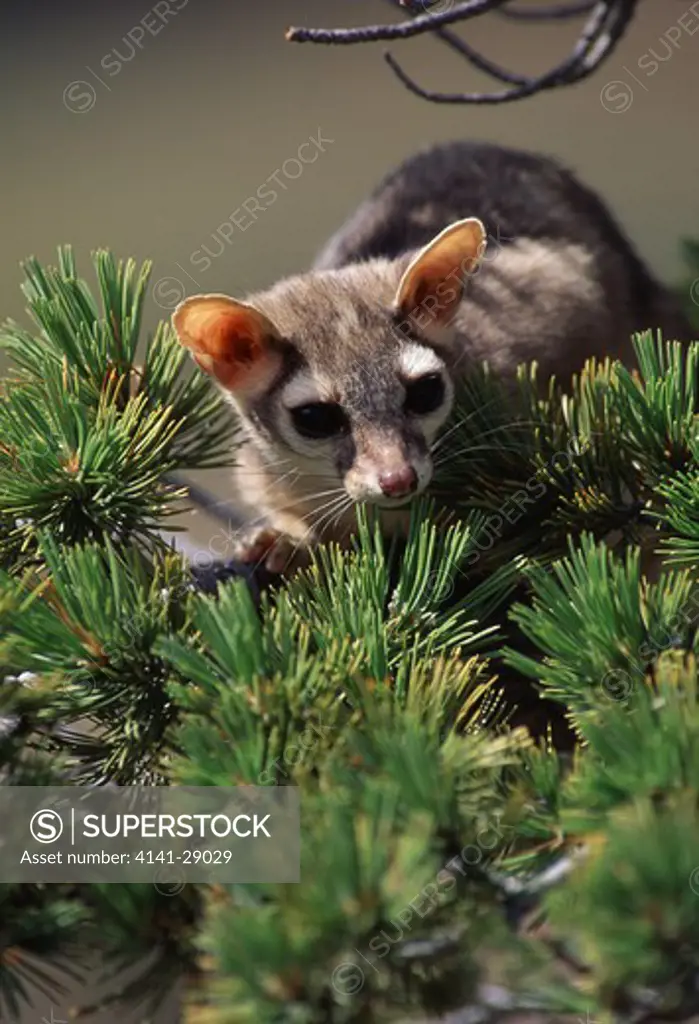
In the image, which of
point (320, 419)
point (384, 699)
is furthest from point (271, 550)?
point (384, 699)

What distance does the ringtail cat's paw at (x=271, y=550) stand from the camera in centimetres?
118

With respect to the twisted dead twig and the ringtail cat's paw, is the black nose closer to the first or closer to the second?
the ringtail cat's paw

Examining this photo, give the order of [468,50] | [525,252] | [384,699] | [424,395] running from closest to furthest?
[384,699], [424,395], [468,50], [525,252]

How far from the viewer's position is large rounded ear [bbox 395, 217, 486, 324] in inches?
45.2

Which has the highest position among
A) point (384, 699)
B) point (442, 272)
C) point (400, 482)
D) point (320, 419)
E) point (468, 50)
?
point (468, 50)

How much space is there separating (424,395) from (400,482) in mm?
172

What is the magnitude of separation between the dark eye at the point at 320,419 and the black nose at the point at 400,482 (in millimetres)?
136

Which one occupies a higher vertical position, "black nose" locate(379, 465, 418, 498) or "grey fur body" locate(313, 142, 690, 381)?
"grey fur body" locate(313, 142, 690, 381)

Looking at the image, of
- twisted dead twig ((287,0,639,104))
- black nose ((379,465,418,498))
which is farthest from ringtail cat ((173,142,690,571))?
twisted dead twig ((287,0,639,104))

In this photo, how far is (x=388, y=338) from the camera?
123 centimetres

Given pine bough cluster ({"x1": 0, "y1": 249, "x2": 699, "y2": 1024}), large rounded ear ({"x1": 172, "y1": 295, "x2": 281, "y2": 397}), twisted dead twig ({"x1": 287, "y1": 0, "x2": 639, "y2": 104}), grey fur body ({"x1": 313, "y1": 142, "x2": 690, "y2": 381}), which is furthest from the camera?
grey fur body ({"x1": 313, "y1": 142, "x2": 690, "y2": 381})

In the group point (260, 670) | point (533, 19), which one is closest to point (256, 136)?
point (533, 19)

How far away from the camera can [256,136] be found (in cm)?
289

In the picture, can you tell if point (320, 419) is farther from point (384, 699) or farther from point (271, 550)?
point (384, 699)
